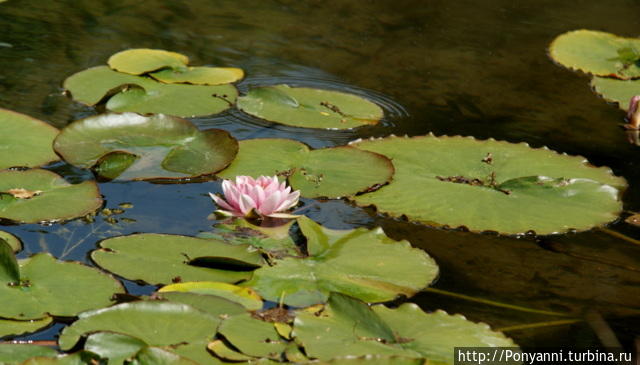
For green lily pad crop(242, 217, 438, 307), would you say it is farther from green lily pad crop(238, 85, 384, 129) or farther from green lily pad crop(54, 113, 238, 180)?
green lily pad crop(238, 85, 384, 129)

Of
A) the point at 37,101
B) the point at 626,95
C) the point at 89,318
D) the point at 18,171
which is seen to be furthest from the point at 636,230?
the point at 37,101

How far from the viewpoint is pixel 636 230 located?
105 inches

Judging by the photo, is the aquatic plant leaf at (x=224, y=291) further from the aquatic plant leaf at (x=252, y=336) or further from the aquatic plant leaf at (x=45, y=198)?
the aquatic plant leaf at (x=45, y=198)

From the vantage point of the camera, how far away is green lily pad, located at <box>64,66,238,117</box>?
326 cm

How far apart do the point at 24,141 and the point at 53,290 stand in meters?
0.95

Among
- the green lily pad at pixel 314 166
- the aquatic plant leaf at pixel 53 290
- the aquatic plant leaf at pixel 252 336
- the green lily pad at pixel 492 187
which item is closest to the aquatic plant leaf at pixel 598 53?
the green lily pad at pixel 492 187

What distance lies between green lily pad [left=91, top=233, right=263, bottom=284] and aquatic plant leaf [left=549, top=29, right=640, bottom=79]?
222 cm

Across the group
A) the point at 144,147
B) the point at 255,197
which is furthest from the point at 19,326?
the point at 144,147

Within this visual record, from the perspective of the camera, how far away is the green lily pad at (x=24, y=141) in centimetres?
279

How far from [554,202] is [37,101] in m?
1.94

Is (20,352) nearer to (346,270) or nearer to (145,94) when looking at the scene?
(346,270)

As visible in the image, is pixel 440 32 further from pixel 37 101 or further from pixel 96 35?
pixel 37 101

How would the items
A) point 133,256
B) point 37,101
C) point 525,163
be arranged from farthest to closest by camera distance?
point 37,101, point 525,163, point 133,256

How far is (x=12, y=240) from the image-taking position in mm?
2346
